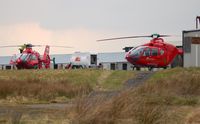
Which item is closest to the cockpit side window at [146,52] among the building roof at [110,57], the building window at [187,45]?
the building window at [187,45]

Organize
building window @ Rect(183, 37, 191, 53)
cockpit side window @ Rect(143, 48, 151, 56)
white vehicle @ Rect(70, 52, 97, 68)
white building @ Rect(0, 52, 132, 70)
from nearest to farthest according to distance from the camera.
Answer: cockpit side window @ Rect(143, 48, 151, 56), building window @ Rect(183, 37, 191, 53), white vehicle @ Rect(70, 52, 97, 68), white building @ Rect(0, 52, 132, 70)

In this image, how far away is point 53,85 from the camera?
96.6 ft

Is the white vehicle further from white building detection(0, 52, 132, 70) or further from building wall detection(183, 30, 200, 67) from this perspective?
building wall detection(183, 30, 200, 67)

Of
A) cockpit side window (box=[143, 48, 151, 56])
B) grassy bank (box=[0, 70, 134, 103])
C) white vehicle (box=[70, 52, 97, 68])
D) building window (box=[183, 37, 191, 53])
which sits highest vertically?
building window (box=[183, 37, 191, 53])

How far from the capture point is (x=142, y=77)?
3550 centimetres

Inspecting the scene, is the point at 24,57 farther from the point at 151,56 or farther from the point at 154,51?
the point at 154,51

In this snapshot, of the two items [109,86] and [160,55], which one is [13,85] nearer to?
[109,86]

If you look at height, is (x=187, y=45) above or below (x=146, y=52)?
above

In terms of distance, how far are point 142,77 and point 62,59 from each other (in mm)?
82945

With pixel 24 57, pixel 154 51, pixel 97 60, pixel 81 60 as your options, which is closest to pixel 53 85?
pixel 154 51

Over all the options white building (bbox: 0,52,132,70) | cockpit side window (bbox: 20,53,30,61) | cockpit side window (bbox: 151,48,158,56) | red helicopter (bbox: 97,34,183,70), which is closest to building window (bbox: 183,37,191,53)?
red helicopter (bbox: 97,34,183,70)

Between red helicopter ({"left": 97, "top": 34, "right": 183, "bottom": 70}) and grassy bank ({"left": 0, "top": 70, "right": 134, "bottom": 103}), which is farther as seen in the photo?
red helicopter ({"left": 97, "top": 34, "right": 183, "bottom": 70})

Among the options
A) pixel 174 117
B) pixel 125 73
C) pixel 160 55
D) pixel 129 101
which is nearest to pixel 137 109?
pixel 129 101

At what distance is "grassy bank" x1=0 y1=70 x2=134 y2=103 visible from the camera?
85.9 feet
